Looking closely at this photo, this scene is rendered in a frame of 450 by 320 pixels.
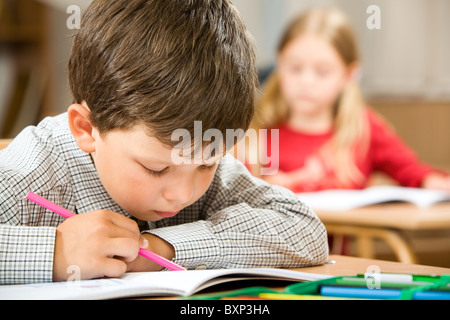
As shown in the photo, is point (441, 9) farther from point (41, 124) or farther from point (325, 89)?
point (41, 124)

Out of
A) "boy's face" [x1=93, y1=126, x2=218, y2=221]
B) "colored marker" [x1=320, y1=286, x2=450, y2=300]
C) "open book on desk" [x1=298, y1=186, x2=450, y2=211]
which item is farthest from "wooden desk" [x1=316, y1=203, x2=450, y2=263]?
"colored marker" [x1=320, y1=286, x2=450, y2=300]

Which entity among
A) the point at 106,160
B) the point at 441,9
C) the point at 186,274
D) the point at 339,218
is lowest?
the point at 339,218

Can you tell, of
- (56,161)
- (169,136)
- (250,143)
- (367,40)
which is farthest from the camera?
(367,40)

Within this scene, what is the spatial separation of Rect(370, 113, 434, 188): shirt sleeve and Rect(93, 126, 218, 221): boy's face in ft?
5.10

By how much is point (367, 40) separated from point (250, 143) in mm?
1953

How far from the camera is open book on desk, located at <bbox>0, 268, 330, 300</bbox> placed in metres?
0.59

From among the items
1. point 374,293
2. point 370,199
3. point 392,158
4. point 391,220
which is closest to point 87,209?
point 374,293

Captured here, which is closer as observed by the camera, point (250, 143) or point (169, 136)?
point (169, 136)

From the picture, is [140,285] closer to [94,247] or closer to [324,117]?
[94,247]

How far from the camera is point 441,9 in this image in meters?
3.98

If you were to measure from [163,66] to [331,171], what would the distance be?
1.63 meters

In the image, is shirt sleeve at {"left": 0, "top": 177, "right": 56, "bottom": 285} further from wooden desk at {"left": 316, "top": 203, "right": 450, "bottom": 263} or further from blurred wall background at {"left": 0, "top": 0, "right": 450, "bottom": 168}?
blurred wall background at {"left": 0, "top": 0, "right": 450, "bottom": 168}
